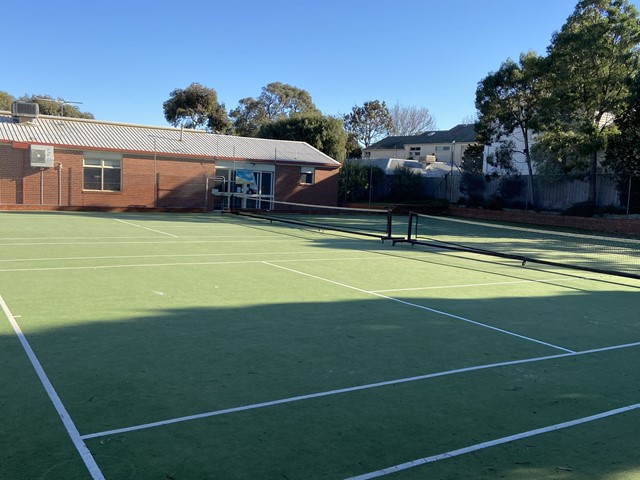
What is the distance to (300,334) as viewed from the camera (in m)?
7.92

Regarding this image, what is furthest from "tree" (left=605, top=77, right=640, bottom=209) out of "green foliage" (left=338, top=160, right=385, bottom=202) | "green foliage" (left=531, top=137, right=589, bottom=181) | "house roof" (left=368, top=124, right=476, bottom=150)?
"house roof" (left=368, top=124, right=476, bottom=150)

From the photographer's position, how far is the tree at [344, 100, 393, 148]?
95000mm

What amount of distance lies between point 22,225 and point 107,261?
10.7m

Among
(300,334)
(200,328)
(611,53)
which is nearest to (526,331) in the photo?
(300,334)

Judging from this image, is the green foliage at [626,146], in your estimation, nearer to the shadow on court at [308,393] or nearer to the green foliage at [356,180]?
the green foliage at [356,180]

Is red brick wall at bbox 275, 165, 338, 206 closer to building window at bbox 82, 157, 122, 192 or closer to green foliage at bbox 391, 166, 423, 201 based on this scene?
green foliage at bbox 391, 166, 423, 201

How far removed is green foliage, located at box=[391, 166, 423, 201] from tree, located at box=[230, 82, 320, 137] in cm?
3712

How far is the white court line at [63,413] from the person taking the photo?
410cm

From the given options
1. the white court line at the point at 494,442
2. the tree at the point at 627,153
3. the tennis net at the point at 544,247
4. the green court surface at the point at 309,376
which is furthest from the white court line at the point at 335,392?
the tree at the point at 627,153

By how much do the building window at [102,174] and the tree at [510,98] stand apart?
22711 mm

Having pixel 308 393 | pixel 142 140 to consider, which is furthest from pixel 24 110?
pixel 308 393

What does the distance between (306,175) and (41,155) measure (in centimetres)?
1642

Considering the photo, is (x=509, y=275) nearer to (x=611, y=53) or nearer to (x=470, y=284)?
(x=470, y=284)

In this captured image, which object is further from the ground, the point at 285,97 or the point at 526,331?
the point at 285,97
